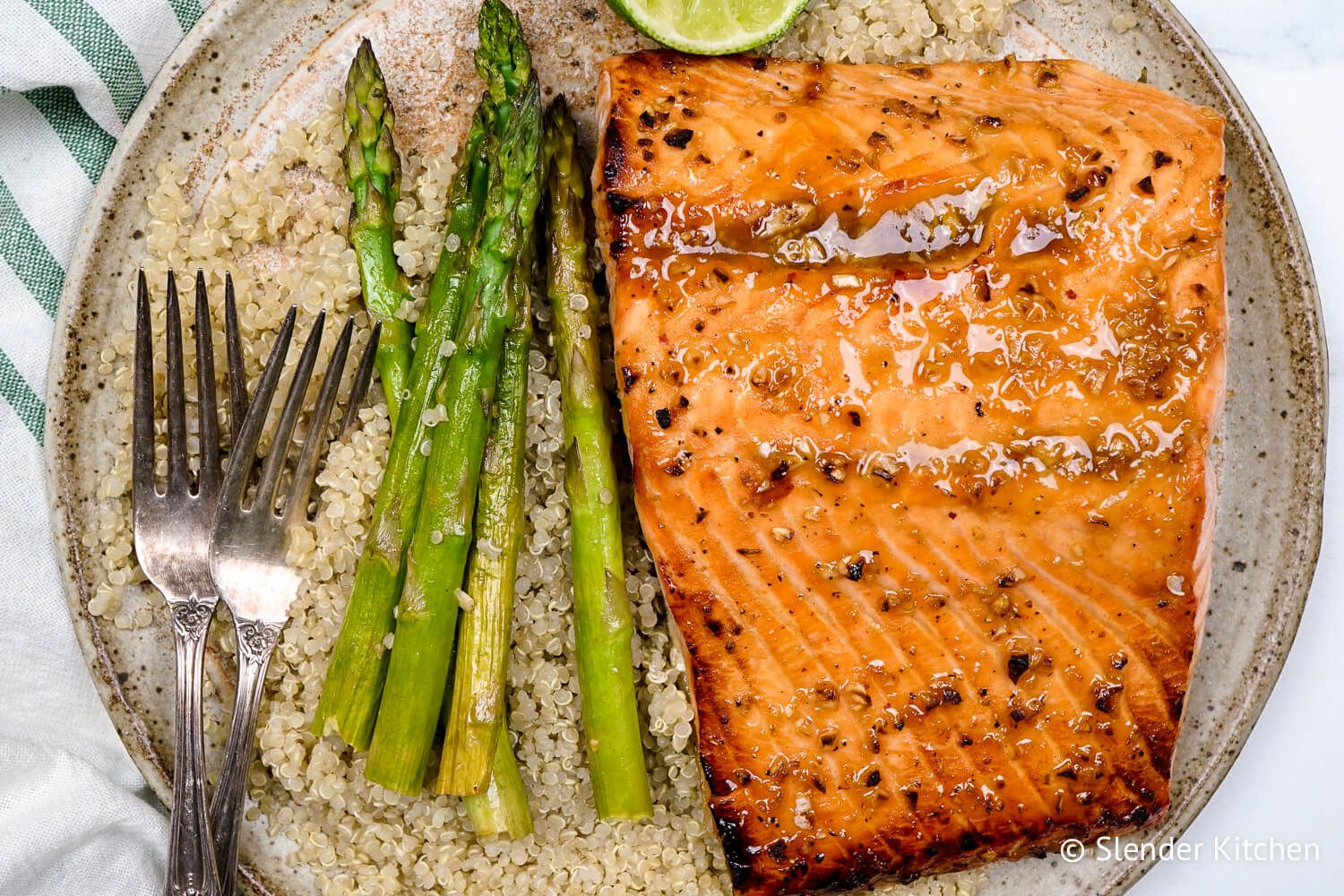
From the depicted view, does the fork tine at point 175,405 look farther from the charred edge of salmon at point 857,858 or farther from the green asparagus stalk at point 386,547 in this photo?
the charred edge of salmon at point 857,858

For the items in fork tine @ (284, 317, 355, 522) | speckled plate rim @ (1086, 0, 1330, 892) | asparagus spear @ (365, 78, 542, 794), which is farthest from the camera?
speckled plate rim @ (1086, 0, 1330, 892)

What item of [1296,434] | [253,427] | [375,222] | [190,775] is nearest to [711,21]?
[375,222]

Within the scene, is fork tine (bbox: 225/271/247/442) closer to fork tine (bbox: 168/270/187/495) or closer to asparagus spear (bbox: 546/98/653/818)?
fork tine (bbox: 168/270/187/495)

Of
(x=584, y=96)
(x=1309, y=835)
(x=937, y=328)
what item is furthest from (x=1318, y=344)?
(x=584, y=96)

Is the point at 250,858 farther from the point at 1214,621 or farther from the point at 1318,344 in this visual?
the point at 1318,344

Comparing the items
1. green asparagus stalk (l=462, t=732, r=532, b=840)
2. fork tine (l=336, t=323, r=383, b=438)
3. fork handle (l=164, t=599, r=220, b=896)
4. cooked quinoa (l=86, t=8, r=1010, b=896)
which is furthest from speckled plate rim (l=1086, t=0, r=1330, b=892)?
fork handle (l=164, t=599, r=220, b=896)

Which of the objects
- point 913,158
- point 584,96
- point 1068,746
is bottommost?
point 1068,746
